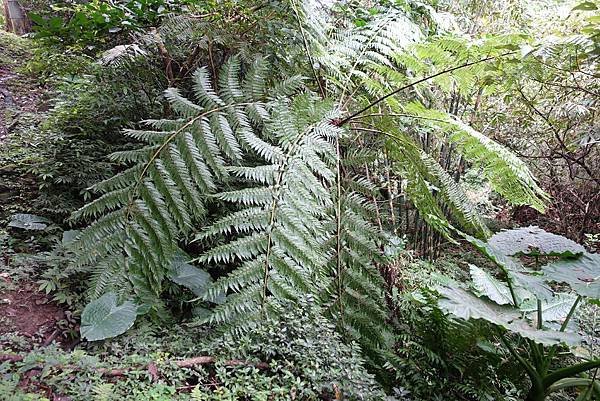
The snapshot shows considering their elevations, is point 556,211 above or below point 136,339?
below

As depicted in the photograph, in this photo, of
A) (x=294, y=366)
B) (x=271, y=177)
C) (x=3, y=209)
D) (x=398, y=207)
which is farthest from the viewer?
(x=398, y=207)

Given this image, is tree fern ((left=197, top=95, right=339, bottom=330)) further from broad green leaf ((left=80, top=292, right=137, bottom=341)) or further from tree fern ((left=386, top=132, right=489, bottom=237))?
tree fern ((left=386, top=132, right=489, bottom=237))

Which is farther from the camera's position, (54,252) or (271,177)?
(54,252)

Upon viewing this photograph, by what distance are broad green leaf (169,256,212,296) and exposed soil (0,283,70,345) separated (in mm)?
387

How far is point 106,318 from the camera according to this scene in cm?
137

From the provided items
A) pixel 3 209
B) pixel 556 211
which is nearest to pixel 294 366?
pixel 3 209

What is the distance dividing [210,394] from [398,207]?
84.8 inches

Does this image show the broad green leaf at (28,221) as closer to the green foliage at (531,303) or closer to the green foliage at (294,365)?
the green foliage at (294,365)

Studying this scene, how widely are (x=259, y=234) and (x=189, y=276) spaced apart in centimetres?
34

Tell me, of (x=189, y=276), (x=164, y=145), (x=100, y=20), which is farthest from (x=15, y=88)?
(x=189, y=276)

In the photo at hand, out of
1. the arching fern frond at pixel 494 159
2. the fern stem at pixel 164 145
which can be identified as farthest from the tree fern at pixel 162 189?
the arching fern frond at pixel 494 159

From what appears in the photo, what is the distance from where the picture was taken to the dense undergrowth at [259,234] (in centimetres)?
133

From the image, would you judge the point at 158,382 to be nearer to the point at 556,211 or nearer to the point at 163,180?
the point at 163,180

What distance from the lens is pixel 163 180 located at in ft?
5.00
